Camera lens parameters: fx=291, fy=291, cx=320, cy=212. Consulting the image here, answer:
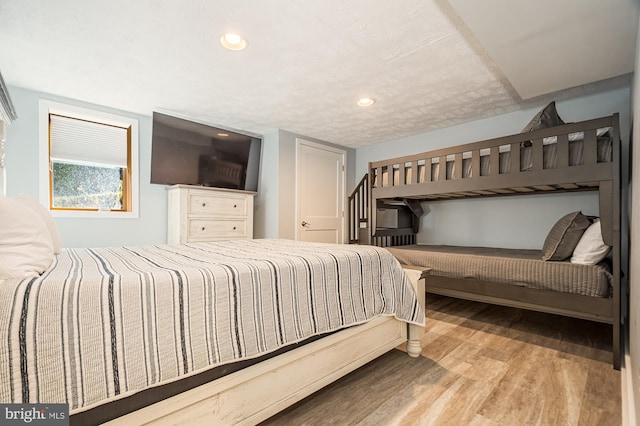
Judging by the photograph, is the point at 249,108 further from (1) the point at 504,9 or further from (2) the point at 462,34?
(1) the point at 504,9

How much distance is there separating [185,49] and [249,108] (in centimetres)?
118

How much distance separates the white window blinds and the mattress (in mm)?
3507

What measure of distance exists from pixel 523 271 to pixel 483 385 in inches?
44.4

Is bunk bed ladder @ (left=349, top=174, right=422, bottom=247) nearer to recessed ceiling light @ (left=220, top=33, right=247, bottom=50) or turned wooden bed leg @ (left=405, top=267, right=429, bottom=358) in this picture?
turned wooden bed leg @ (left=405, top=267, right=429, bottom=358)

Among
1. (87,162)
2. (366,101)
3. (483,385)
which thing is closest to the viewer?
(483,385)

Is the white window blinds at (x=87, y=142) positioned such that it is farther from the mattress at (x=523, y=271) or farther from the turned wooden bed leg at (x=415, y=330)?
the mattress at (x=523, y=271)

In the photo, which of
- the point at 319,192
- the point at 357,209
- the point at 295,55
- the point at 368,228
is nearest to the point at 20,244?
the point at 295,55

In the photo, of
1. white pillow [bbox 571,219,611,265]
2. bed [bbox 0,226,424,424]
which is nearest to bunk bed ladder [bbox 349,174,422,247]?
white pillow [bbox 571,219,611,265]

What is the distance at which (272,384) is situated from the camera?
1.23m

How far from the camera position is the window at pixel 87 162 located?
2.97 meters

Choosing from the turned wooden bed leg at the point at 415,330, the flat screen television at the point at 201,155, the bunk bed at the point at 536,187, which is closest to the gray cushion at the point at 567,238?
the bunk bed at the point at 536,187

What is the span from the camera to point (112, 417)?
0.87m

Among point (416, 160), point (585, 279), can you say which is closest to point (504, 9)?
point (416, 160)

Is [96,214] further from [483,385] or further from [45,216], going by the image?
[483,385]
